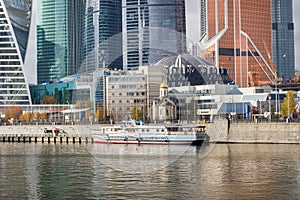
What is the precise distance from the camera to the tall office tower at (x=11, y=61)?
16250 cm

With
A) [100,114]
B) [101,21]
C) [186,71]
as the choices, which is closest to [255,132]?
[100,114]

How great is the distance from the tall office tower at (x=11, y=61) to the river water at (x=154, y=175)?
10494cm

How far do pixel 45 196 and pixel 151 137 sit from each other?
4035 centimetres

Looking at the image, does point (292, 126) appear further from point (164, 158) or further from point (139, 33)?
point (139, 33)

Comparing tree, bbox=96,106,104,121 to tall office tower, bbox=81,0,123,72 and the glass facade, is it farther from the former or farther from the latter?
the glass facade

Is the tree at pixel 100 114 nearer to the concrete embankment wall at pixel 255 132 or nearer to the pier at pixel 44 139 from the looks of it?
the concrete embankment wall at pixel 255 132

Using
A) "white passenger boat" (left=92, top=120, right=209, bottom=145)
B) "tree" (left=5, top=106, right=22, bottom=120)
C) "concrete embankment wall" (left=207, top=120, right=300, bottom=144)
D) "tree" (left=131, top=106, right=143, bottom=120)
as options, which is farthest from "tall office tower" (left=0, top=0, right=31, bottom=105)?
"tree" (left=131, top=106, right=143, bottom=120)

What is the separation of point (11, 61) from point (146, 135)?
9792cm

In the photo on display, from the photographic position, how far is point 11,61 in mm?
164500

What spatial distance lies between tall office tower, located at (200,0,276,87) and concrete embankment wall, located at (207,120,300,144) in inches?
3972

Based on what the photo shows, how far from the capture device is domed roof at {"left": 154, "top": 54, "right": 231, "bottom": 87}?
43906 mm

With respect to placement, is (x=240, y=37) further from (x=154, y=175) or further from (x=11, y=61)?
(x=154, y=175)

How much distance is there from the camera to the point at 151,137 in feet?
244

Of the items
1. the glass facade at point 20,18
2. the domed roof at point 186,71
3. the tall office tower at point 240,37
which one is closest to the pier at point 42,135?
the domed roof at point 186,71
